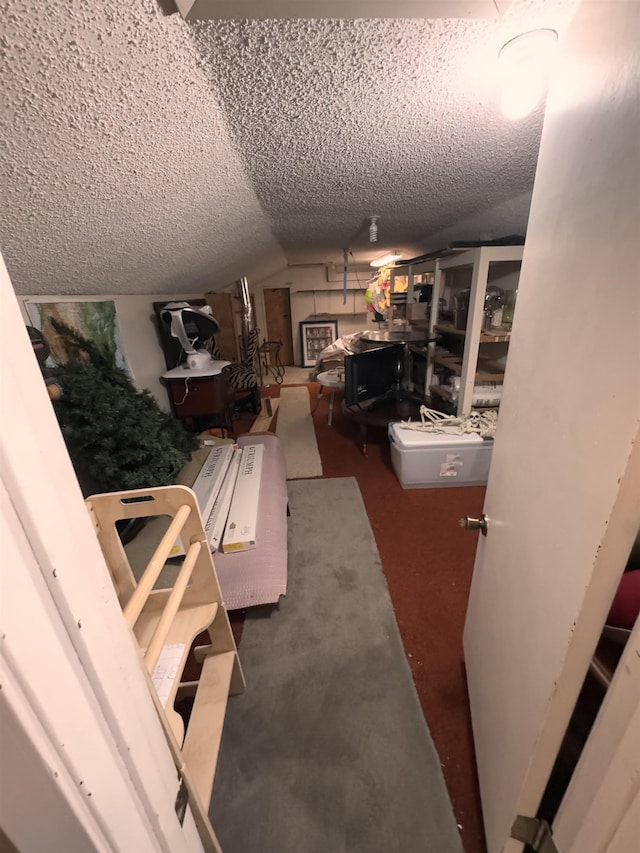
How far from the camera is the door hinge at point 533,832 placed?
0.65m

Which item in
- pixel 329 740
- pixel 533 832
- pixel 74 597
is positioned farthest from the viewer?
pixel 329 740

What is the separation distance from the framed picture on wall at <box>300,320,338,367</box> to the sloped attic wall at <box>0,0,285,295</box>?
4.62 m

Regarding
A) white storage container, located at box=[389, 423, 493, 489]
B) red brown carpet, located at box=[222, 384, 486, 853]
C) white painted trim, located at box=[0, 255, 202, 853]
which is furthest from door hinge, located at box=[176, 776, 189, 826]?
white storage container, located at box=[389, 423, 493, 489]

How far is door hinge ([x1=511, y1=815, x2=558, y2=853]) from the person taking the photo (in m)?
0.65

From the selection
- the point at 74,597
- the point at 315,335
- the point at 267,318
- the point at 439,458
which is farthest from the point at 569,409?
the point at 267,318

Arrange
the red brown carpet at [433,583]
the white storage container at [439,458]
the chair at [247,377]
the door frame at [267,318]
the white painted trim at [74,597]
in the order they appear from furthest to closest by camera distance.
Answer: the door frame at [267,318] → the chair at [247,377] → the white storage container at [439,458] → the red brown carpet at [433,583] → the white painted trim at [74,597]

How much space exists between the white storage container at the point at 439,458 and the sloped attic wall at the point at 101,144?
171 cm

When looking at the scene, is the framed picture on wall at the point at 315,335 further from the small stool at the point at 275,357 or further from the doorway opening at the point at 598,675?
the doorway opening at the point at 598,675

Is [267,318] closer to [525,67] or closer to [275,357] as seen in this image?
[275,357]

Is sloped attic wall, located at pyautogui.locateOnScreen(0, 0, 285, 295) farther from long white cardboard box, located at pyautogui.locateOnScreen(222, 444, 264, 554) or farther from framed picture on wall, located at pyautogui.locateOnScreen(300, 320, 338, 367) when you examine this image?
framed picture on wall, located at pyautogui.locateOnScreen(300, 320, 338, 367)

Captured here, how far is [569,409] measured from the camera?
53 cm

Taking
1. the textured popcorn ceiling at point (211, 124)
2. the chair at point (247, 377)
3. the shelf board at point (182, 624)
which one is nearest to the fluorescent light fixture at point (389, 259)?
the chair at point (247, 377)

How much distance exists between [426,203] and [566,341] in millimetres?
1700

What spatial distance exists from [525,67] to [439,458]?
6.19 feet
